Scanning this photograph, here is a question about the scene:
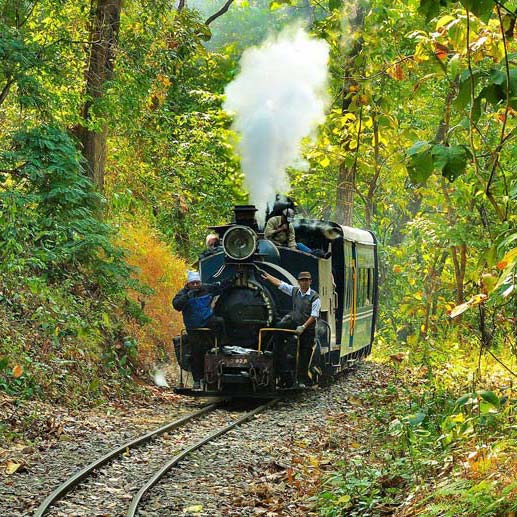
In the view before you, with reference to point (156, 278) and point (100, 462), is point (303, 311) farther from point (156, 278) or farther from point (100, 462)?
point (156, 278)

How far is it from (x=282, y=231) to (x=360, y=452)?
18.5ft

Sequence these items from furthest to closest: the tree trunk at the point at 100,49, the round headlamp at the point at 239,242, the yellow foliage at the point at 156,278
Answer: the yellow foliage at the point at 156,278 < the tree trunk at the point at 100,49 < the round headlamp at the point at 239,242

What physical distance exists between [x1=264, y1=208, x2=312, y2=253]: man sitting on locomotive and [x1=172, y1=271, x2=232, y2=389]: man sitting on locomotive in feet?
4.81

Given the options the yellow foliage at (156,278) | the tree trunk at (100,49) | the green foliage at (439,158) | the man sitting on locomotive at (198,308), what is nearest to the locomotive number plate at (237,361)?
the man sitting on locomotive at (198,308)

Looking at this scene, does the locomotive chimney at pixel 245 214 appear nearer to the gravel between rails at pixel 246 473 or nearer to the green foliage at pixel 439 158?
the gravel between rails at pixel 246 473

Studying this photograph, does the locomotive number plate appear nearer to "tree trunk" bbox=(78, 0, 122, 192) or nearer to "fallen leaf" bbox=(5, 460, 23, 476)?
"fallen leaf" bbox=(5, 460, 23, 476)

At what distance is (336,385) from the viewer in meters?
16.7

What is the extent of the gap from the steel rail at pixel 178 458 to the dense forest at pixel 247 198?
58.9 inches

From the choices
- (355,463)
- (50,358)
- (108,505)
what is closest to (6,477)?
(108,505)

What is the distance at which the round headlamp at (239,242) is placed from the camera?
13500mm

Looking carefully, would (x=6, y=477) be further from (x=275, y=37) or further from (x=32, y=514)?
(x=275, y=37)

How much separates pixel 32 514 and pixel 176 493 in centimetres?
140

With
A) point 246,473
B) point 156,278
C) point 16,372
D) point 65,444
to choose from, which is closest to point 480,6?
point 246,473

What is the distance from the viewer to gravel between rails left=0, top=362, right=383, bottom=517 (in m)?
7.86
